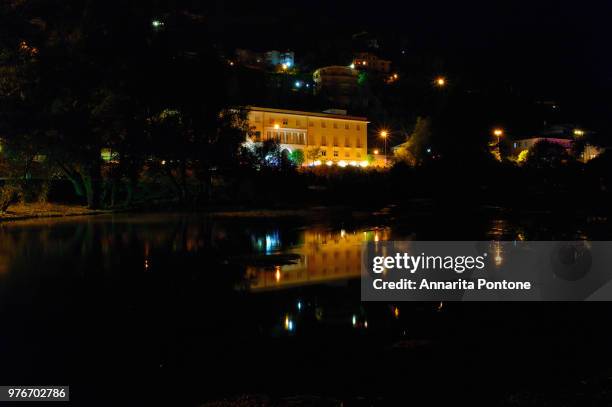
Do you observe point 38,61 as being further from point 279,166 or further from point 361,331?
point 361,331

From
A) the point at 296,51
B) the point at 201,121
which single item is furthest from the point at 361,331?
the point at 296,51

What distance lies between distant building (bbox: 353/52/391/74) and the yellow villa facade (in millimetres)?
50315

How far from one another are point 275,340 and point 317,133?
65.2 m

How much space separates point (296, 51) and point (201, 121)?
102 m

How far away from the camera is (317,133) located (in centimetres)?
7081

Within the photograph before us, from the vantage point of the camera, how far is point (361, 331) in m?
7.00

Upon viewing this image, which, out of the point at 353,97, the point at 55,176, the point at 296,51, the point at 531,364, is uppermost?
the point at 296,51

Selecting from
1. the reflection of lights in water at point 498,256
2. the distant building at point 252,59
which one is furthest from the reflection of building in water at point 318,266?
the distant building at point 252,59

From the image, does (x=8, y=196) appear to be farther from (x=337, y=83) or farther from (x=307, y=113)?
(x=337, y=83)

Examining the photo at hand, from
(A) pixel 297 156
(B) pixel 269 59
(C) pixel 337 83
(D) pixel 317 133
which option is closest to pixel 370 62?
(B) pixel 269 59

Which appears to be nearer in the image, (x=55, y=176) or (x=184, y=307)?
(x=184, y=307)

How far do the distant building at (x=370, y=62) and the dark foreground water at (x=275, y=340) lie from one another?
113868 millimetres

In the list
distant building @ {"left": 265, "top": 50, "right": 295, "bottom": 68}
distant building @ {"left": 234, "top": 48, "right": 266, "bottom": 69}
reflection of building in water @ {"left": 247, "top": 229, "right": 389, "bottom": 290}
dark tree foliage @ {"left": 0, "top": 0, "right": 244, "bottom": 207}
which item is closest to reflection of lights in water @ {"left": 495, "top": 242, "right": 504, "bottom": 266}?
reflection of building in water @ {"left": 247, "top": 229, "right": 389, "bottom": 290}

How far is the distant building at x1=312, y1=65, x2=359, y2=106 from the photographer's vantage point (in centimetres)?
9694
